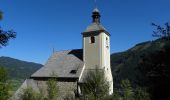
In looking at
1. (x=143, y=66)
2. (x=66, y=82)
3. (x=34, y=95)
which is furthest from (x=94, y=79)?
(x=143, y=66)

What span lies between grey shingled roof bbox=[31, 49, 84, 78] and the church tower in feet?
5.69

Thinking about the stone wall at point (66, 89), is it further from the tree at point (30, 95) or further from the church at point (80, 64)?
the tree at point (30, 95)

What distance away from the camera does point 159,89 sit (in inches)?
454

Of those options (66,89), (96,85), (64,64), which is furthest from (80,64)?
(96,85)

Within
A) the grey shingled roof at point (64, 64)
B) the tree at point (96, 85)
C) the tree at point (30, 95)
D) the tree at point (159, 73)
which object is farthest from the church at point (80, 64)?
the tree at point (159, 73)

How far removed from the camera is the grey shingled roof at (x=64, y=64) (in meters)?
41.4

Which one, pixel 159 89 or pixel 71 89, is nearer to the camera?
pixel 159 89

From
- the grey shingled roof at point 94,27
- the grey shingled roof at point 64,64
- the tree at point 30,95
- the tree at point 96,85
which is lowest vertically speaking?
the tree at point 30,95

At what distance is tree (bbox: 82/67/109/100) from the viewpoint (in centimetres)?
3533

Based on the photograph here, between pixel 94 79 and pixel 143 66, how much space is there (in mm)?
23857

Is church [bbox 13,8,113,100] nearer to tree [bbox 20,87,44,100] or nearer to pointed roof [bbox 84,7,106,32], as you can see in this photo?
pointed roof [bbox 84,7,106,32]

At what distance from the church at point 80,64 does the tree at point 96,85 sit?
6.55 ft

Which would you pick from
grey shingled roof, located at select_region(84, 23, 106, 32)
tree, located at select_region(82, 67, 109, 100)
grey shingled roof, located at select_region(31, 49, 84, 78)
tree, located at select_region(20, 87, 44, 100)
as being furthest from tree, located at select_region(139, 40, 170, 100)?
grey shingled roof, located at select_region(84, 23, 106, 32)

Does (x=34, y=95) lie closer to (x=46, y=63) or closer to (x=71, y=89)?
(x=71, y=89)
